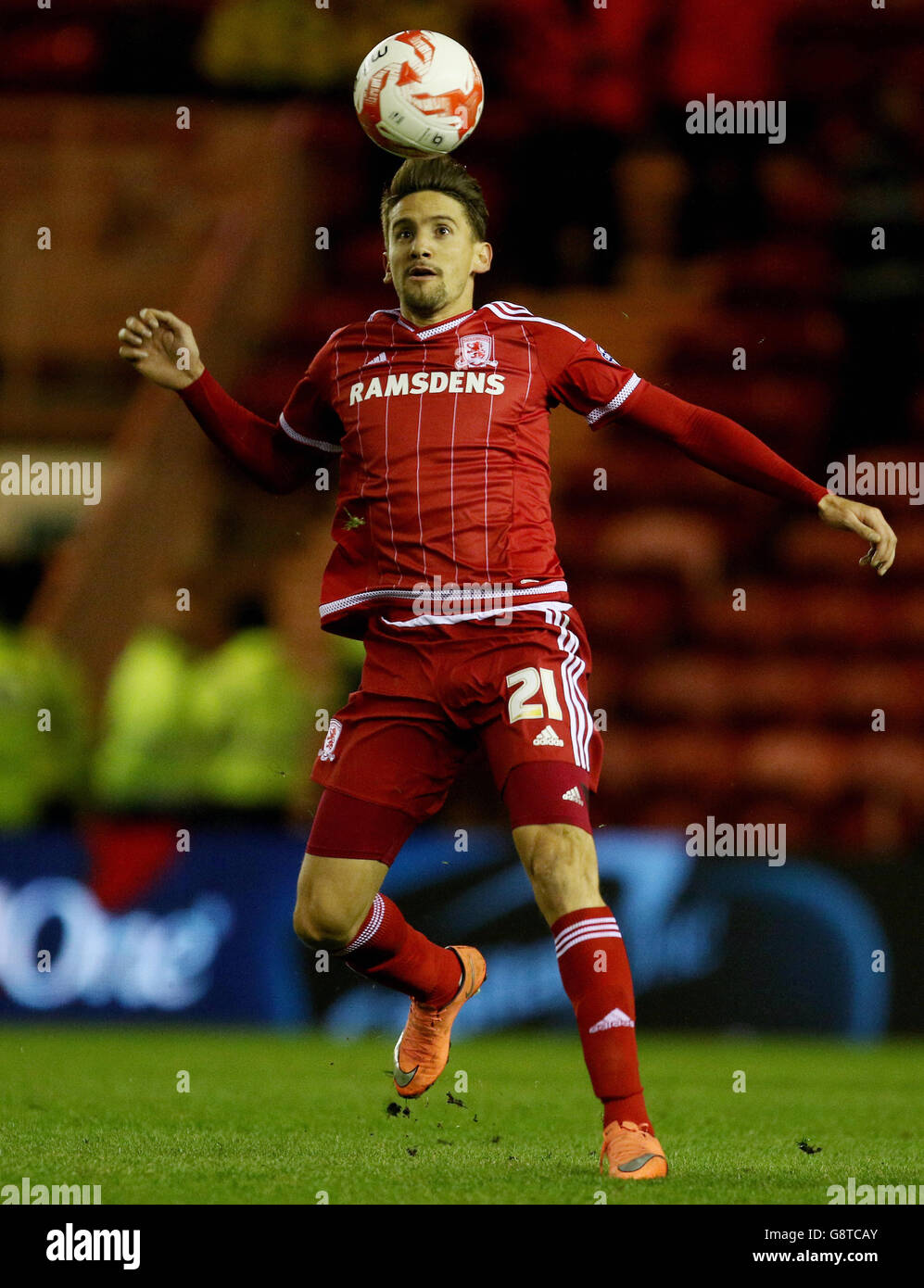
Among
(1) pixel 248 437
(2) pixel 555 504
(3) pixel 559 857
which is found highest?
(2) pixel 555 504

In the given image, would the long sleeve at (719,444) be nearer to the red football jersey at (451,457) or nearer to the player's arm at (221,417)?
the red football jersey at (451,457)

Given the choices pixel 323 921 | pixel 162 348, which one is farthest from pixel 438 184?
pixel 323 921

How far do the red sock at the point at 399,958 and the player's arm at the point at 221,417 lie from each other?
116 cm

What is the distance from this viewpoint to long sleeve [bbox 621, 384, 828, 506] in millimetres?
4965

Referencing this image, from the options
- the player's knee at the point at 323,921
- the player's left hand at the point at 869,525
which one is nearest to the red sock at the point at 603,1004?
the player's knee at the point at 323,921

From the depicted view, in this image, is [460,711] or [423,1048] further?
[423,1048]

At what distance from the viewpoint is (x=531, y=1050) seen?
8.10 m

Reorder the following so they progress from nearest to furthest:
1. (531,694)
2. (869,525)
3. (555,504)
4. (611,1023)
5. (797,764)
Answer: (611,1023) → (531,694) → (869,525) → (797,764) → (555,504)

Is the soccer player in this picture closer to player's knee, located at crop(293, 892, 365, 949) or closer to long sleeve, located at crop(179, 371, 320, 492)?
player's knee, located at crop(293, 892, 365, 949)

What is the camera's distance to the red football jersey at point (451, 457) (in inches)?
191

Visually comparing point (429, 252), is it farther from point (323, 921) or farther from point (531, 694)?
point (323, 921)

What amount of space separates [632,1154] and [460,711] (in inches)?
44.0

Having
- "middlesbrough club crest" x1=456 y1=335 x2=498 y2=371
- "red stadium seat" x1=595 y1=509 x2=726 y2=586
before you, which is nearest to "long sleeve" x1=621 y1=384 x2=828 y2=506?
"middlesbrough club crest" x1=456 y1=335 x2=498 y2=371

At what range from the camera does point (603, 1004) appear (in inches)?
176
